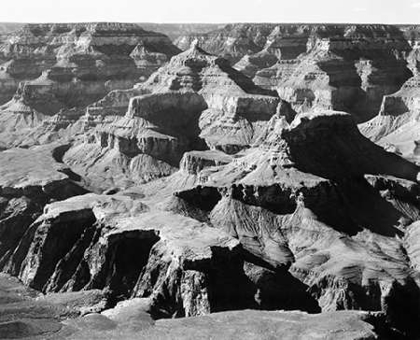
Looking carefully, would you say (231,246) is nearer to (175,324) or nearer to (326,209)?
(175,324)

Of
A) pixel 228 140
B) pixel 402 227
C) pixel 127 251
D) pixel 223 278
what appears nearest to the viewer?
pixel 223 278

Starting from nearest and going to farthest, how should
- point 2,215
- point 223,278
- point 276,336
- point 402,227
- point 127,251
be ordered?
point 276,336
point 223,278
point 127,251
point 402,227
point 2,215

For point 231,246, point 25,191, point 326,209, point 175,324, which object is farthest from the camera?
point 25,191

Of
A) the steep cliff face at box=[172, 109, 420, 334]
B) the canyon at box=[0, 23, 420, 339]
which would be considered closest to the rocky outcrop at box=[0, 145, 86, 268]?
the canyon at box=[0, 23, 420, 339]

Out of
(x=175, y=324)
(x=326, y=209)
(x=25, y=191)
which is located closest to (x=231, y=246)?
(x=175, y=324)

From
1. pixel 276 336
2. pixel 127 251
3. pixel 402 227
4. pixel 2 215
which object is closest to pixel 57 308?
pixel 127 251

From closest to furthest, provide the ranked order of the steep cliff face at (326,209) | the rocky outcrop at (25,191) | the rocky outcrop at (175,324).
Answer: the rocky outcrop at (175,324), the steep cliff face at (326,209), the rocky outcrop at (25,191)

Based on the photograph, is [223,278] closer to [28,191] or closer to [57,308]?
[57,308]

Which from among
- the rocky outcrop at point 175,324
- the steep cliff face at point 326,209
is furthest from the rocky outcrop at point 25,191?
the rocky outcrop at point 175,324

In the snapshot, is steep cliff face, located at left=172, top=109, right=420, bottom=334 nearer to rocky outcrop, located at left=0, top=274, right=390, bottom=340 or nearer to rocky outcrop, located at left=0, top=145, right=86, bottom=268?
rocky outcrop, located at left=0, top=274, right=390, bottom=340

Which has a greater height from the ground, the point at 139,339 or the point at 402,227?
the point at 402,227

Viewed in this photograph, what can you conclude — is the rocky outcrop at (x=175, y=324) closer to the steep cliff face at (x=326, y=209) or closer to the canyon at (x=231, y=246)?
the canyon at (x=231, y=246)
